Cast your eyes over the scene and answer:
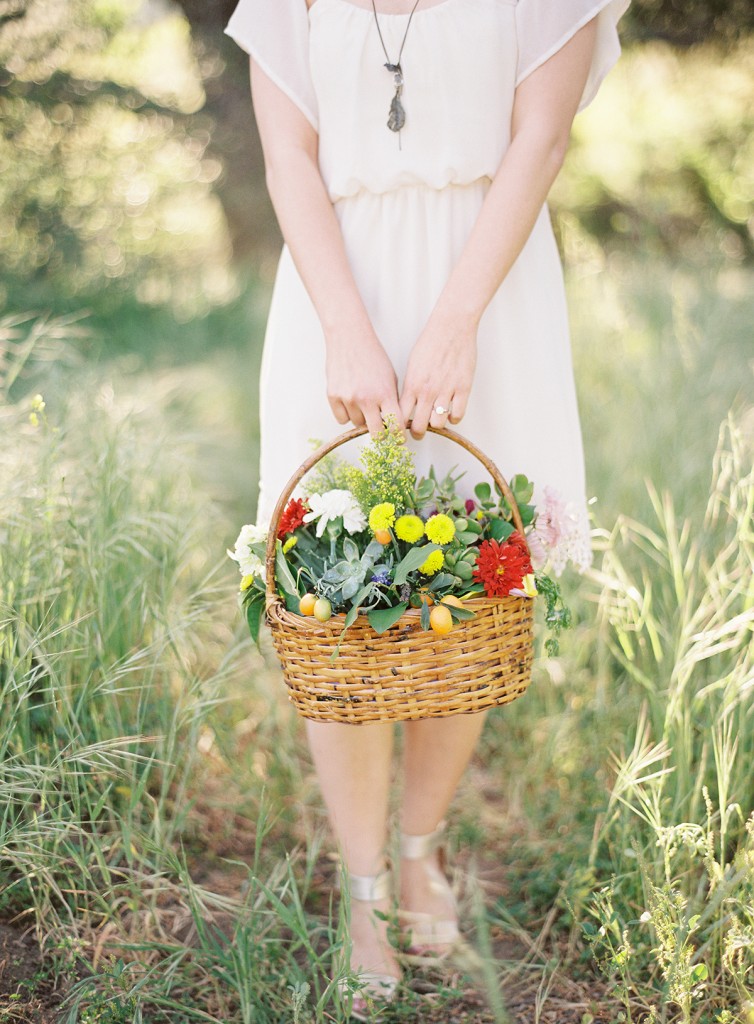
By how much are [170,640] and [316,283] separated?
66 cm

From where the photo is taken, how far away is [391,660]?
109 cm

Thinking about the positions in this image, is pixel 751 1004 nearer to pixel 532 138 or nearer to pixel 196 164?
pixel 532 138

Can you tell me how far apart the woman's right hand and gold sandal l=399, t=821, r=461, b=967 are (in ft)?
2.45

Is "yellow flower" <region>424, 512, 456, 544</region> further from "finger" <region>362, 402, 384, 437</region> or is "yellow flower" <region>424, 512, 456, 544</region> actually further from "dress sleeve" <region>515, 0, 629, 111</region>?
"dress sleeve" <region>515, 0, 629, 111</region>

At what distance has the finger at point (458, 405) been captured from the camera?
3.98 feet

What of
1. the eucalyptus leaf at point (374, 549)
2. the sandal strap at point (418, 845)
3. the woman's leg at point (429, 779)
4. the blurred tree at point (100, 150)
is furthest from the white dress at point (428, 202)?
the blurred tree at point (100, 150)

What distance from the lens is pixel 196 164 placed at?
4.83 meters

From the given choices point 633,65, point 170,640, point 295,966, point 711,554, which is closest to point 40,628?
point 170,640

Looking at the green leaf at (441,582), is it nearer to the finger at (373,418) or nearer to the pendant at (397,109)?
the finger at (373,418)

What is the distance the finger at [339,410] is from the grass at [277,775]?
39cm

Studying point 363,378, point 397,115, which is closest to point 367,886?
point 363,378

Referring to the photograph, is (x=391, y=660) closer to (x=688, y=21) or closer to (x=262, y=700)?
(x=262, y=700)

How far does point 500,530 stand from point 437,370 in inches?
9.4

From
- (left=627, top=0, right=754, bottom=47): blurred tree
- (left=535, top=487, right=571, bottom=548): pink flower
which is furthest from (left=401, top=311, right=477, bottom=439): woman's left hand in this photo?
(left=627, top=0, right=754, bottom=47): blurred tree
